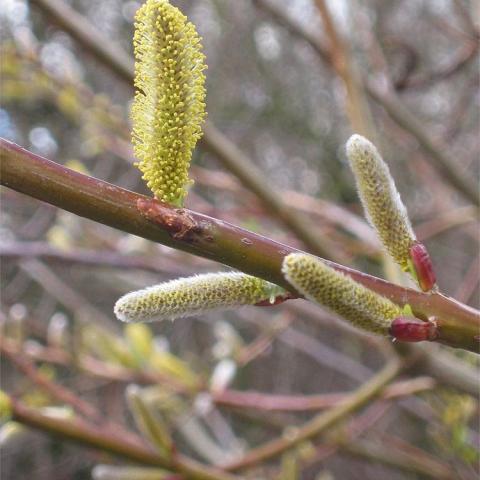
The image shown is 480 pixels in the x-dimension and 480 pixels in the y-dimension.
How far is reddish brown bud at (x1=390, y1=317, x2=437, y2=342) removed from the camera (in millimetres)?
505

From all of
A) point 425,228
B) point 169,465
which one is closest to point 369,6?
point 425,228

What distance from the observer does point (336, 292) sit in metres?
0.45

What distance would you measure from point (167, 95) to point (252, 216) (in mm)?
1603

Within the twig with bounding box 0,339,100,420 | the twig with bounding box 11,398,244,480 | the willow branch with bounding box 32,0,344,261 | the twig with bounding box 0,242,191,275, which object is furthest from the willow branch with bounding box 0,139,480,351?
the twig with bounding box 0,242,191,275

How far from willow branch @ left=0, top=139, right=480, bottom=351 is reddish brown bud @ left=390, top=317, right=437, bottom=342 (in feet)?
0.06

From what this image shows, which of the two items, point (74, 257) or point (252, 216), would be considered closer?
point (74, 257)

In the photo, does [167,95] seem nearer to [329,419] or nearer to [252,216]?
[329,419]

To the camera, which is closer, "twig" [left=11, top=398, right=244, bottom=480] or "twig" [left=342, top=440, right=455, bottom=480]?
"twig" [left=11, top=398, right=244, bottom=480]

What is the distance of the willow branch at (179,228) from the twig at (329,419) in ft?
2.80

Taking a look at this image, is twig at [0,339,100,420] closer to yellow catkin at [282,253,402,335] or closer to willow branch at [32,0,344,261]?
willow branch at [32,0,344,261]

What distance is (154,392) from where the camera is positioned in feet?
5.51

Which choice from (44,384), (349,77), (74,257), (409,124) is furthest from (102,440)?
(409,124)

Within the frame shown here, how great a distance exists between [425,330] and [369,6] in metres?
4.98

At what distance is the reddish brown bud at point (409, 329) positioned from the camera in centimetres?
50
